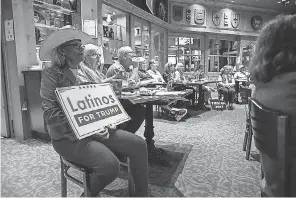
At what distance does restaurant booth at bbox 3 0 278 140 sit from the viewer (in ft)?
11.3

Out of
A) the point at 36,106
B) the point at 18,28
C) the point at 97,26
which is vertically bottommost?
the point at 36,106

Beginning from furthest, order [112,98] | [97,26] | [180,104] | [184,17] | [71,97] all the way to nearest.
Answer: [184,17]
[180,104]
[97,26]
[112,98]
[71,97]

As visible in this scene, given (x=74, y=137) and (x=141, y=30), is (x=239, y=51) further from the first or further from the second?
(x=74, y=137)

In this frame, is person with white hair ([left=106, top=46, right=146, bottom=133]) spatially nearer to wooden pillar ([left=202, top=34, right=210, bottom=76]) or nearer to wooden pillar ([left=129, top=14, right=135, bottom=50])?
wooden pillar ([left=129, top=14, right=135, bottom=50])

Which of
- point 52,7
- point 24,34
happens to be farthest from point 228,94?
point 24,34

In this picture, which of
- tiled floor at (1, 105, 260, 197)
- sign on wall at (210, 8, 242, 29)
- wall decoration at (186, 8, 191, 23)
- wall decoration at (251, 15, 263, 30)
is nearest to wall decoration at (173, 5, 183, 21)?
wall decoration at (186, 8, 191, 23)

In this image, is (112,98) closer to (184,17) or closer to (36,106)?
(36,106)

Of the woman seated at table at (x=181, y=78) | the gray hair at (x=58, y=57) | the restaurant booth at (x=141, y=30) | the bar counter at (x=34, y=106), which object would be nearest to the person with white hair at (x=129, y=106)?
the gray hair at (x=58, y=57)

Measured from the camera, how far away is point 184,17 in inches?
374

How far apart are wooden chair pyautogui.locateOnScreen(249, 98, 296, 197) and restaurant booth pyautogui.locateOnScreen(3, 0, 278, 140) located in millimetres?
513

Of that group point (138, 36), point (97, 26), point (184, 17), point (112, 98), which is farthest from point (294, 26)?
point (184, 17)

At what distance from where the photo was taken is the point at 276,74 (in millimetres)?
974

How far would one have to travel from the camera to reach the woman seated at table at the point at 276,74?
36.7 inches

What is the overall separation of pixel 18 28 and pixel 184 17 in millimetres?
7540
